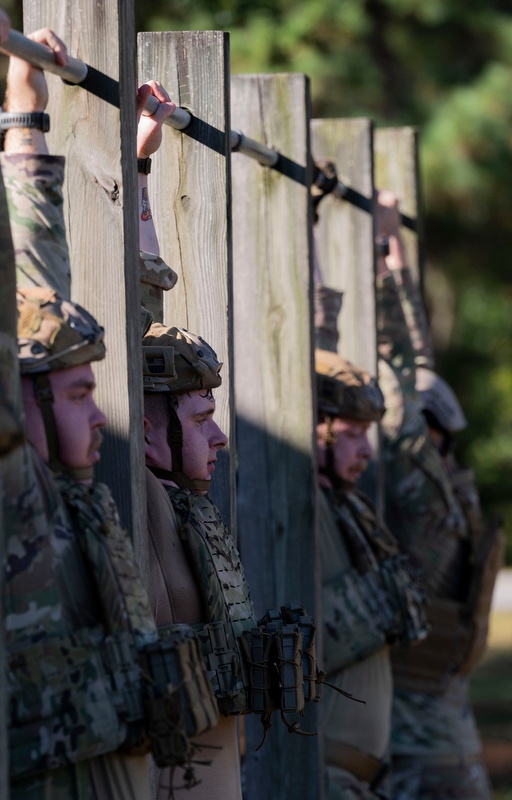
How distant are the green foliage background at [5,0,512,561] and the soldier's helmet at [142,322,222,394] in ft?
26.3

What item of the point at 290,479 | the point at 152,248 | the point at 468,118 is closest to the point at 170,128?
A: the point at 152,248

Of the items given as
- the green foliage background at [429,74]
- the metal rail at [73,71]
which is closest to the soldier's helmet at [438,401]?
the metal rail at [73,71]

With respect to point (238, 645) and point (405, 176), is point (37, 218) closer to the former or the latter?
point (238, 645)

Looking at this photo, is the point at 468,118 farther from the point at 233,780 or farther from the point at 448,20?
the point at 233,780

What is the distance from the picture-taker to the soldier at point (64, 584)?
109 inches

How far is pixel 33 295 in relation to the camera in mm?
3002

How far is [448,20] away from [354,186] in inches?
326

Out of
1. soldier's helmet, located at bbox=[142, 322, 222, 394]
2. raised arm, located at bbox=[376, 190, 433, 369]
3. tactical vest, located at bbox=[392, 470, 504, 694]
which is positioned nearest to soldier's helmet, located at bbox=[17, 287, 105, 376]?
soldier's helmet, located at bbox=[142, 322, 222, 394]

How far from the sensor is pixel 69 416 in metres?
2.99

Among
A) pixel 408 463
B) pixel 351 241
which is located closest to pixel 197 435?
pixel 351 241

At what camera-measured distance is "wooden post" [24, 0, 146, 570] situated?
3.43 meters

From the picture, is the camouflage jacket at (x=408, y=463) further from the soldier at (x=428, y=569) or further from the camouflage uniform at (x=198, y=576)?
the camouflage uniform at (x=198, y=576)

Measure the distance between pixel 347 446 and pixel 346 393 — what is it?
0.79ft

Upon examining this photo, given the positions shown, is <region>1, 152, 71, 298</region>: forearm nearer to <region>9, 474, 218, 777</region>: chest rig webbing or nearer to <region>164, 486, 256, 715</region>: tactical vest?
<region>9, 474, 218, 777</region>: chest rig webbing
